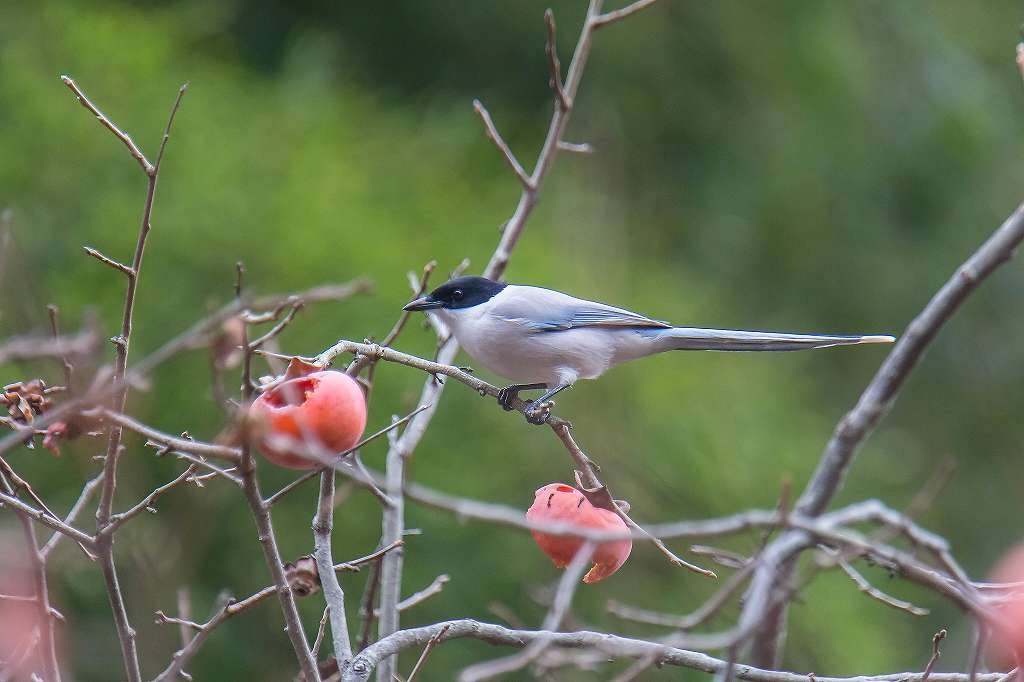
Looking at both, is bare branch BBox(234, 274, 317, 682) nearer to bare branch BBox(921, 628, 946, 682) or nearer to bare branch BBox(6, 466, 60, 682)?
bare branch BBox(6, 466, 60, 682)

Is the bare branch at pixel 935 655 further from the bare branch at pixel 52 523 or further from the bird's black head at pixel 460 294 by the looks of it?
the bird's black head at pixel 460 294

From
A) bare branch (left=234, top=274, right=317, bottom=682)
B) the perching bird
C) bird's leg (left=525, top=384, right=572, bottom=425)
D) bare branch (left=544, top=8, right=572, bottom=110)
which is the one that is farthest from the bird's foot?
bare branch (left=234, top=274, right=317, bottom=682)

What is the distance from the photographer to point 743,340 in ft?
8.46

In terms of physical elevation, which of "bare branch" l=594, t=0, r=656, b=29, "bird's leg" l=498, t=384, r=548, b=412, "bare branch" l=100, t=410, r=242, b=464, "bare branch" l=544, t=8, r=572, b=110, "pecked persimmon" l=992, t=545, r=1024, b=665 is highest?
"bare branch" l=594, t=0, r=656, b=29

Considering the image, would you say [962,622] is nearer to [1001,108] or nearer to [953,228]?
[953,228]

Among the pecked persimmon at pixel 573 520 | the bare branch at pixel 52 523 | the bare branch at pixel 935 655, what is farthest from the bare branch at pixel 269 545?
the bare branch at pixel 935 655

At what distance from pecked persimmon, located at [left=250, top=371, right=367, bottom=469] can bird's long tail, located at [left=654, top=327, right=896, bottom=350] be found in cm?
101

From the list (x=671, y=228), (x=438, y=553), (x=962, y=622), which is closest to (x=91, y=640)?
(x=438, y=553)

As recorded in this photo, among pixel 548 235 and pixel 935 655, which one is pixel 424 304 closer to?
pixel 935 655

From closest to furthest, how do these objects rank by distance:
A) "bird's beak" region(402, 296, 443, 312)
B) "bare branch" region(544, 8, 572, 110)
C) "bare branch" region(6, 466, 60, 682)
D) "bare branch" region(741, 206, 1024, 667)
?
"bare branch" region(741, 206, 1024, 667), "bare branch" region(6, 466, 60, 682), "bare branch" region(544, 8, 572, 110), "bird's beak" region(402, 296, 443, 312)

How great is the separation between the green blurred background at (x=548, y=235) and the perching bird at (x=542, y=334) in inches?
15.8

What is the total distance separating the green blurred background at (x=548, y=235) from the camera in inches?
147

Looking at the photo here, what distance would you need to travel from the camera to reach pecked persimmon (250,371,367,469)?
1562 mm

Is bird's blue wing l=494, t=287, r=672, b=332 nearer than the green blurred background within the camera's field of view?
Yes
